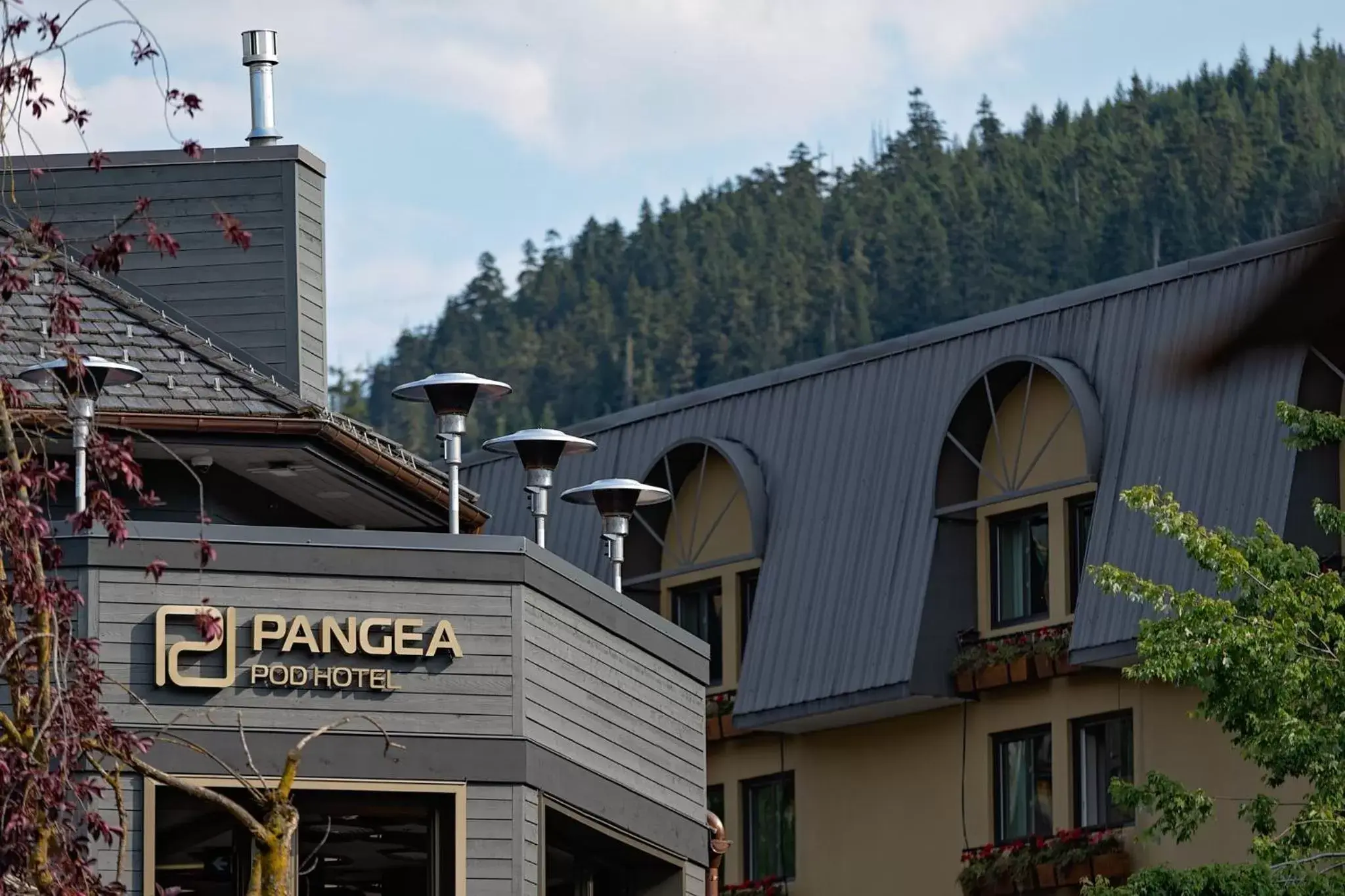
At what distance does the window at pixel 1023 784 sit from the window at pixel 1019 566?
1530mm

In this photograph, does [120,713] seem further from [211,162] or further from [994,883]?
[994,883]

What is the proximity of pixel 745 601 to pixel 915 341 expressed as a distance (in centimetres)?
526

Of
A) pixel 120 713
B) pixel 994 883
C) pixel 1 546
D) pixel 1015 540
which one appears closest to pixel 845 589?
pixel 1015 540

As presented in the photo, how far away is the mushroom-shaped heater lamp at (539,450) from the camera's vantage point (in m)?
17.3

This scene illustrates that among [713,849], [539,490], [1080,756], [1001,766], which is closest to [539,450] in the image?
→ [539,490]

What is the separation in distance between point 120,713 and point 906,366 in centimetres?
1910

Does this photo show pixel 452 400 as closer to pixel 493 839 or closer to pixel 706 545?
pixel 493 839

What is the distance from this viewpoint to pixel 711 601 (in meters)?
36.0

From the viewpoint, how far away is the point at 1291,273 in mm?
1778

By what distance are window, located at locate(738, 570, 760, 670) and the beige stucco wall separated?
4.64 feet

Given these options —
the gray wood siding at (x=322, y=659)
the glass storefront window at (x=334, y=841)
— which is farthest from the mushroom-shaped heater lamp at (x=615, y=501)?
the glass storefront window at (x=334, y=841)

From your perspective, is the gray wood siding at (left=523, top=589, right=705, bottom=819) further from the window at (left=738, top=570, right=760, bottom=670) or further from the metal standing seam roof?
the window at (left=738, top=570, right=760, bottom=670)

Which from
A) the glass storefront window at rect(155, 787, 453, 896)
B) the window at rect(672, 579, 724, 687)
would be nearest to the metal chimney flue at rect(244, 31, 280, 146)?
the glass storefront window at rect(155, 787, 453, 896)

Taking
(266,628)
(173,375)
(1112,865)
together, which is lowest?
(1112,865)
